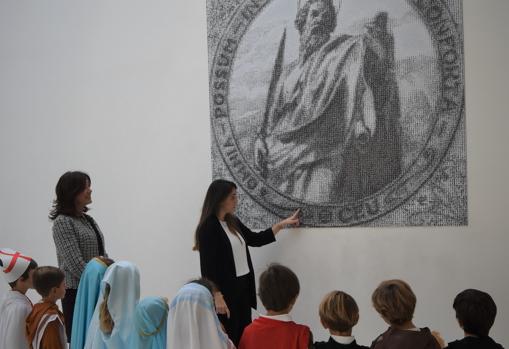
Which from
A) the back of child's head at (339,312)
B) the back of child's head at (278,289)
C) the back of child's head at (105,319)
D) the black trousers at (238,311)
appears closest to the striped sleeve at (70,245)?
the back of child's head at (105,319)

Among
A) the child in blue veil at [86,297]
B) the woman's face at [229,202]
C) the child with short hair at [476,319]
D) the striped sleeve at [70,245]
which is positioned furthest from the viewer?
the woman's face at [229,202]

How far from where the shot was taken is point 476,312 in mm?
3014

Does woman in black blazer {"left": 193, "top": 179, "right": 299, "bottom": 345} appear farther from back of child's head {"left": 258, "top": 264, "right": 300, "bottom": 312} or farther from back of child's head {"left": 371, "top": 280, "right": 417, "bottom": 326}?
back of child's head {"left": 371, "top": 280, "right": 417, "bottom": 326}

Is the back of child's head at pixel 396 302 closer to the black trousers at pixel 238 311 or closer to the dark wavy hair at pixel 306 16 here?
the black trousers at pixel 238 311

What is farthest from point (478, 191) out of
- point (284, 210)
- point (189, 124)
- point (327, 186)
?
point (189, 124)

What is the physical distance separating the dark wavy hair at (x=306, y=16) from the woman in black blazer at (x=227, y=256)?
4.30ft

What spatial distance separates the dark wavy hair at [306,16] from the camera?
4785 millimetres

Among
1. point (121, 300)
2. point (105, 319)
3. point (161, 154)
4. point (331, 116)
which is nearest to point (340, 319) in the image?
point (121, 300)

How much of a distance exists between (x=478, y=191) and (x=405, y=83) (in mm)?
882

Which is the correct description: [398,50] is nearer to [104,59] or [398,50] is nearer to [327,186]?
[327,186]

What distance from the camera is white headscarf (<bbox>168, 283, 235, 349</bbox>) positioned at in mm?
3238

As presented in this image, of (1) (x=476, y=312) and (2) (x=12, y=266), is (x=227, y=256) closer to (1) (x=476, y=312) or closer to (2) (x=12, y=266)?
(2) (x=12, y=266)

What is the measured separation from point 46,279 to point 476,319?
8.21 feet

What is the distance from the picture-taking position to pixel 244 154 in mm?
5121
